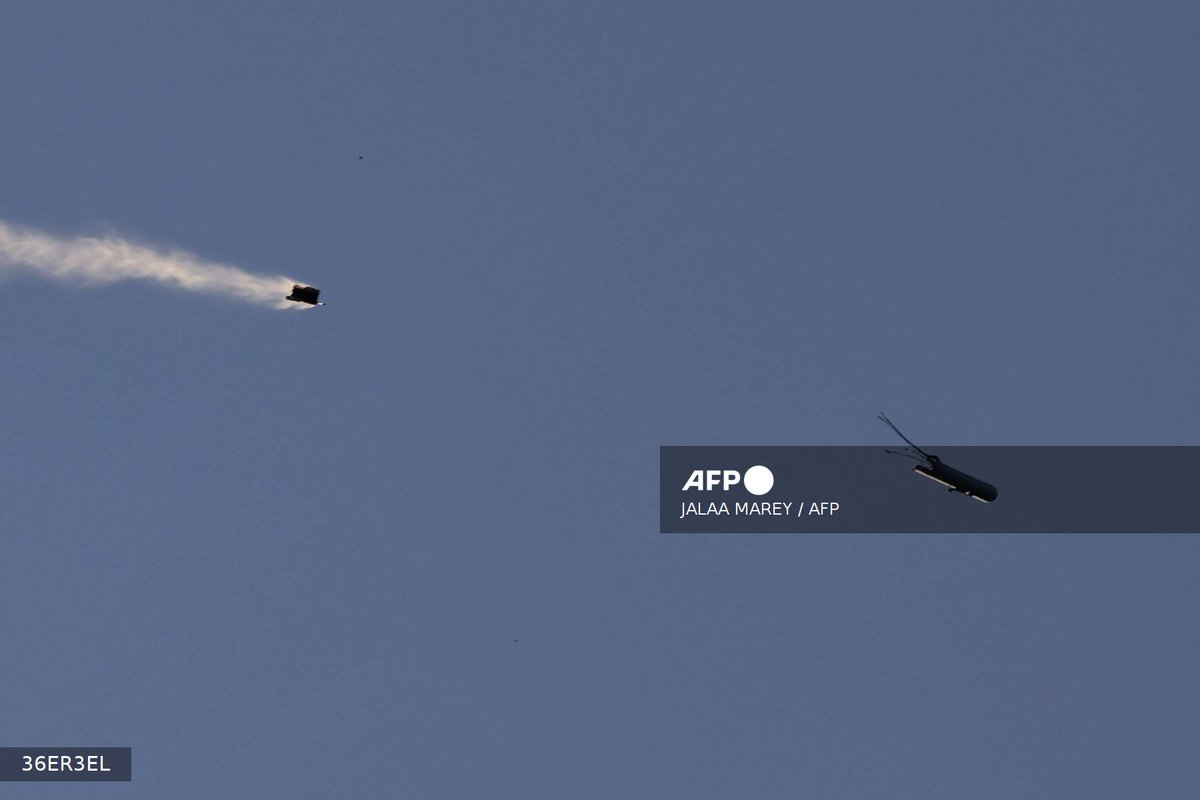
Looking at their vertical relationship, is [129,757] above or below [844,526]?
below

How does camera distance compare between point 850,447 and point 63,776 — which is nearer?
point 63,776

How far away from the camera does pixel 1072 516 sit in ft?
436

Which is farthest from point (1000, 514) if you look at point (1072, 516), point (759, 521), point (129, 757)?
point (129, 757)

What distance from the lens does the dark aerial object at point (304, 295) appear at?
12681cm

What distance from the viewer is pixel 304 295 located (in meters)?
Answer: 127

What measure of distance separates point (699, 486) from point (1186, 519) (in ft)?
119

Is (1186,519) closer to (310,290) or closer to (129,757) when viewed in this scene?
(310,290)
